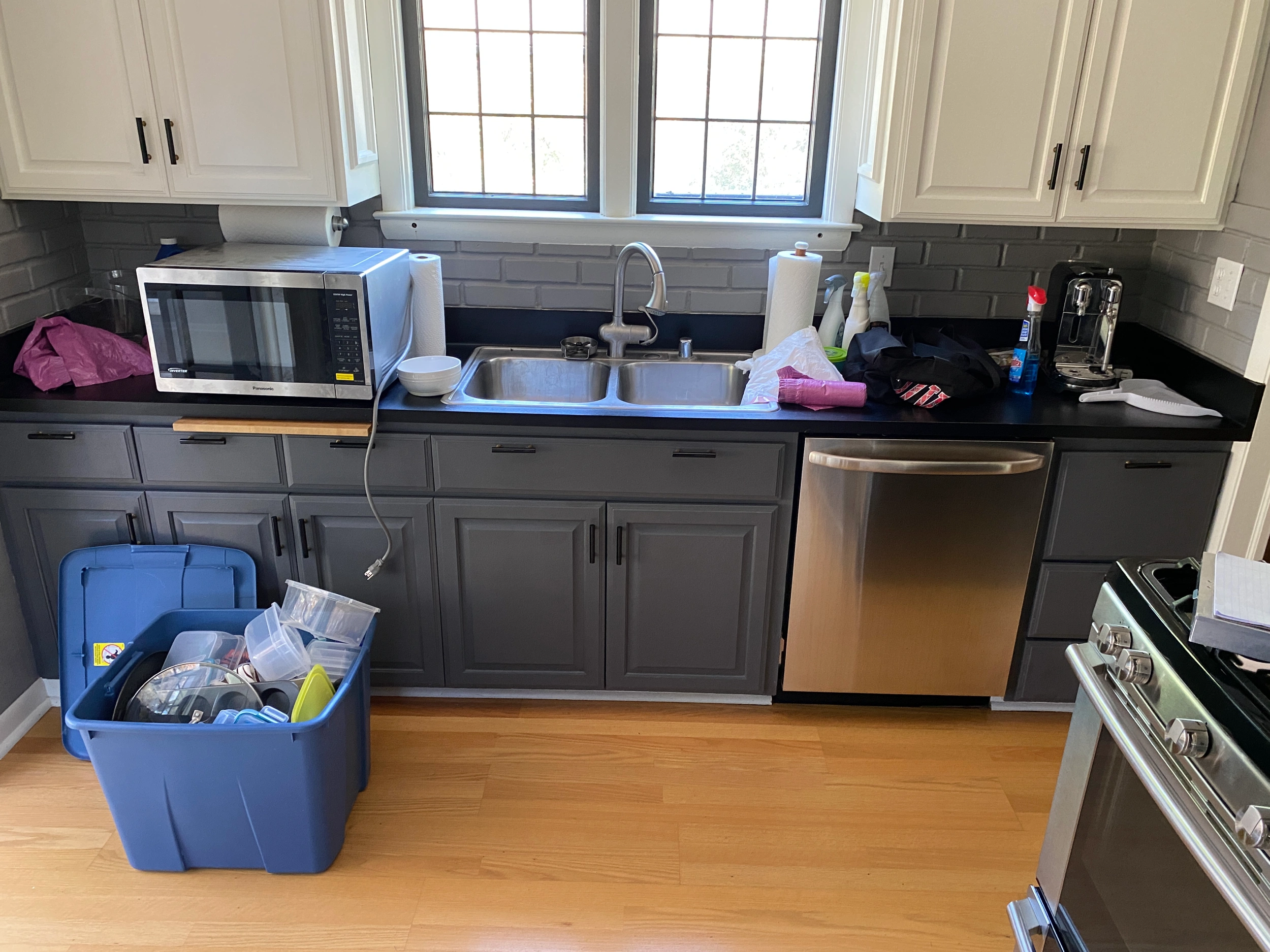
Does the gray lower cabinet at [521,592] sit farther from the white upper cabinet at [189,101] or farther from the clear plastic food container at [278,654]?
the white upper cabinet at [189,101]

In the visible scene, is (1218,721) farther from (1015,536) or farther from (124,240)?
(124,240)

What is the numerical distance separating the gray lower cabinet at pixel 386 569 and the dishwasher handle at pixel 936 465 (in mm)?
1040

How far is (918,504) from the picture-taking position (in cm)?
226

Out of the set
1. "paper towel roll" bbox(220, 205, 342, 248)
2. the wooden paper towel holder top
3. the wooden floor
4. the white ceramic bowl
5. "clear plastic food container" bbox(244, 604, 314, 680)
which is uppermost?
"paper towel roll" bbox(220, 205, 342, 248)

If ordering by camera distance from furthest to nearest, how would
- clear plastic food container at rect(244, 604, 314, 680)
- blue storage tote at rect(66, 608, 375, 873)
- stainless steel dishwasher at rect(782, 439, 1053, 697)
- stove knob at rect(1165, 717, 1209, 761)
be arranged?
stainless steel dishwasher at rect(782, 439, 1053, 697) < clear plastic food container at rect(244, 604, 314, 680) < blue storage tote at rect(66, 608, 375, 873) < stove knob at rect(1165, 717, 1209, 761)

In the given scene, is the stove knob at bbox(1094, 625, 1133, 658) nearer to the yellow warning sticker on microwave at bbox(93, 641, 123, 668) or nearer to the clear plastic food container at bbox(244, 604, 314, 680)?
the clear plastic food container at bbox(244, 604, 314, 680)

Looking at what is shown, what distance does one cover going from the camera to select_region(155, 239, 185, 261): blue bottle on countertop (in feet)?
7.95

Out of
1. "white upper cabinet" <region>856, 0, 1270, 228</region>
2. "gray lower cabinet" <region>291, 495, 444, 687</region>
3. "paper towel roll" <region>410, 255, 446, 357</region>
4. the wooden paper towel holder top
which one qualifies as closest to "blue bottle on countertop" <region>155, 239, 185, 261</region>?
the wooden paper towel holder top

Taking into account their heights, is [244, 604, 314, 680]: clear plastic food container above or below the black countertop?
below

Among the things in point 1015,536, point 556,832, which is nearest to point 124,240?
point 556,832

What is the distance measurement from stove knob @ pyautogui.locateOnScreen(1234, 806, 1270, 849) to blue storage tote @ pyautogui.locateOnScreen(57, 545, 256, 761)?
7.14 feet

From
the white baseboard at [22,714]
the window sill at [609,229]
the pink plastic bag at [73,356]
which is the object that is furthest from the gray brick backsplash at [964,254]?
the white baseboard at [22,714]

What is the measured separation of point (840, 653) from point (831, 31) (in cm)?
174

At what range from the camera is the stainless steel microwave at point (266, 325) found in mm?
2127
